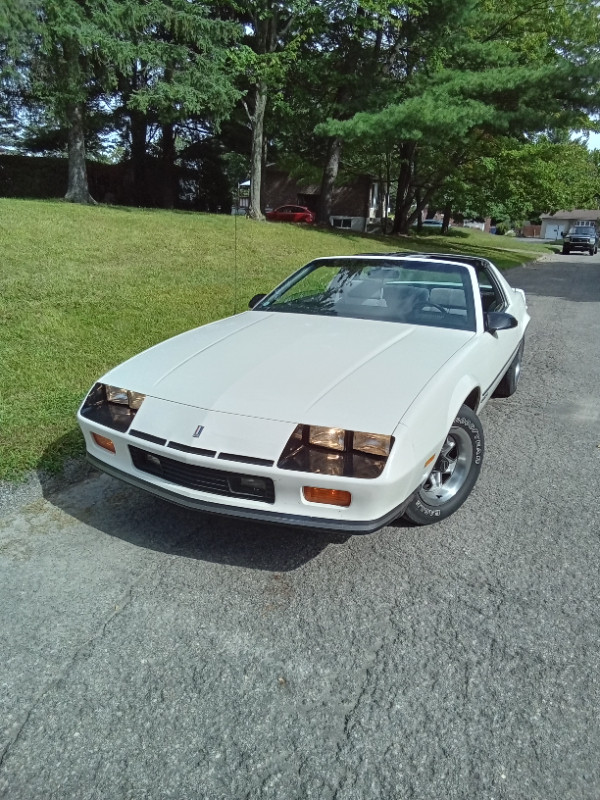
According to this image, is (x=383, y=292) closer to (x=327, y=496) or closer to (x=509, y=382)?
(x=509, y=382)

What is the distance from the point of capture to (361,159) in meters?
32.5

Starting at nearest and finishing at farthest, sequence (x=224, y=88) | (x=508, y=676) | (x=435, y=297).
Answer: (x=508, y=676)
(x=435, y=297)
(x=224, y=88)

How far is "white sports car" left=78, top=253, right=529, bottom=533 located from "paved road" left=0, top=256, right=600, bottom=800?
0.35 m

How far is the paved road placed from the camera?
1694mm

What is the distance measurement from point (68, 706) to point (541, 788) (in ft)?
4.85

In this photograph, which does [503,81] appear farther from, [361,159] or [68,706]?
[68,706]

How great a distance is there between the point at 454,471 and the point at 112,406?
1.82m

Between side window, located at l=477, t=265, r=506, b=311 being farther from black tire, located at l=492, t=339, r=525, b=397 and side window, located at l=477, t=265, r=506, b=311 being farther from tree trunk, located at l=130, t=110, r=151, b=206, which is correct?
tree trunk, located at l=130, t=110, r=151, b=206

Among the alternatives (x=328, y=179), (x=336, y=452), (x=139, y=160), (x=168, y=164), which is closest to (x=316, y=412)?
(x=336, y=452)

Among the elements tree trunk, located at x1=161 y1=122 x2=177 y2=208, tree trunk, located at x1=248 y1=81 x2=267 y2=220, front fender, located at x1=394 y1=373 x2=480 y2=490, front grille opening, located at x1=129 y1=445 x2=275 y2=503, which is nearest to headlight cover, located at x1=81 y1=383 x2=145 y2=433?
front grille opening, located at x1=129 y1=445 x2=275 y2=503

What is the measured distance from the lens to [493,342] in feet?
12.2

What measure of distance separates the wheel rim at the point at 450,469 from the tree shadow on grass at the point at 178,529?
1.74ft

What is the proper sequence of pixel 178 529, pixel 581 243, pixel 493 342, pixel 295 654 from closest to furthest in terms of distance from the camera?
pixel 295 654 → pixel 178 529 → pixel 493 342 → pixel 581 243

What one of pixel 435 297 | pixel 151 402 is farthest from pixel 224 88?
pixel 151 402
